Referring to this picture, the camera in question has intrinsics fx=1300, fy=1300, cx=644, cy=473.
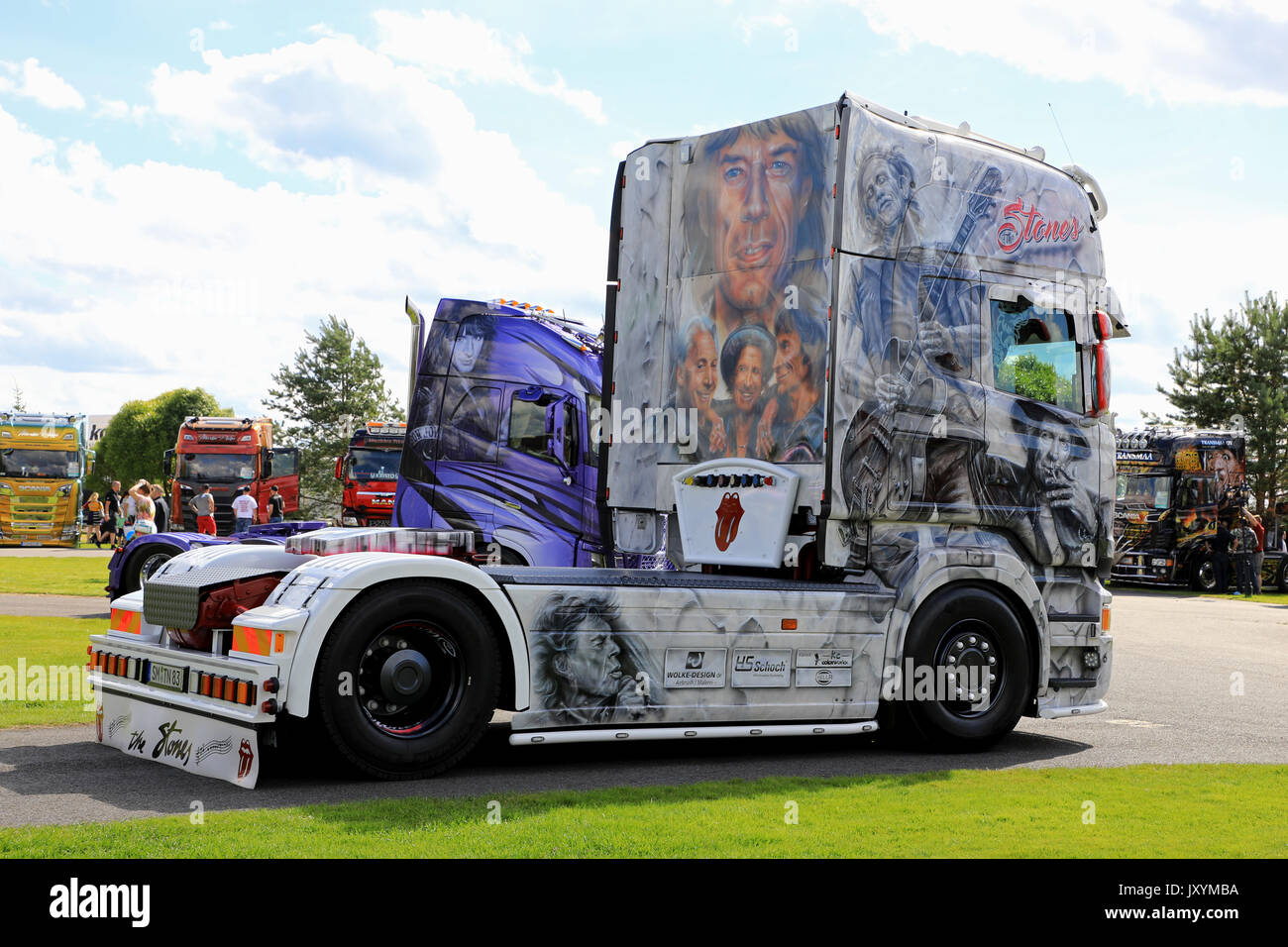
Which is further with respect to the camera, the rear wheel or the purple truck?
the purple truck

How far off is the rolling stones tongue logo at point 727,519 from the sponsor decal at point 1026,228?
2621 mm

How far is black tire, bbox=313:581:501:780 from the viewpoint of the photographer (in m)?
6.73

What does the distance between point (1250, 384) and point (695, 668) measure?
48915 millimetres

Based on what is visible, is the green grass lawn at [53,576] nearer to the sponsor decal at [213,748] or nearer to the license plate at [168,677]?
the license plate at [168,677]

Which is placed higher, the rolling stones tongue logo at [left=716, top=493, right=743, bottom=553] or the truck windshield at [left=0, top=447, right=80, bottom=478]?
the truck windshield at [left=0, top=447, right=80, bottom=478]

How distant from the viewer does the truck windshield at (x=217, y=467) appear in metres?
35.5

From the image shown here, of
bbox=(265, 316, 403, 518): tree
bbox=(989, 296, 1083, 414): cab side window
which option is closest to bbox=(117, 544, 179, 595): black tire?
bbox=(989, 296, 1083, 414): cab side window

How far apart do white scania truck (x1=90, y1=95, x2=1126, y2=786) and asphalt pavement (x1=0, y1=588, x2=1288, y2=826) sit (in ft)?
0.78

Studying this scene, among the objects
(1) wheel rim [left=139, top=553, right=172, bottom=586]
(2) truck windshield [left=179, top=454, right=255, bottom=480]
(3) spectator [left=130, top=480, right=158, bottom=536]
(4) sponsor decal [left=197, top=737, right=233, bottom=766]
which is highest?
(2) truck windshield [left=179, top=454, right=255, bottom=480]

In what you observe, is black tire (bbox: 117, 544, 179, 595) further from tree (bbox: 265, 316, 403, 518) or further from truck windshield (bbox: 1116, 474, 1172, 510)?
tree (bbox: 265, 316, 403, 518)

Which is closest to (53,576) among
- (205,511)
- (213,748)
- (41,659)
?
(205,511)

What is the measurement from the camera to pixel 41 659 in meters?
11.2
